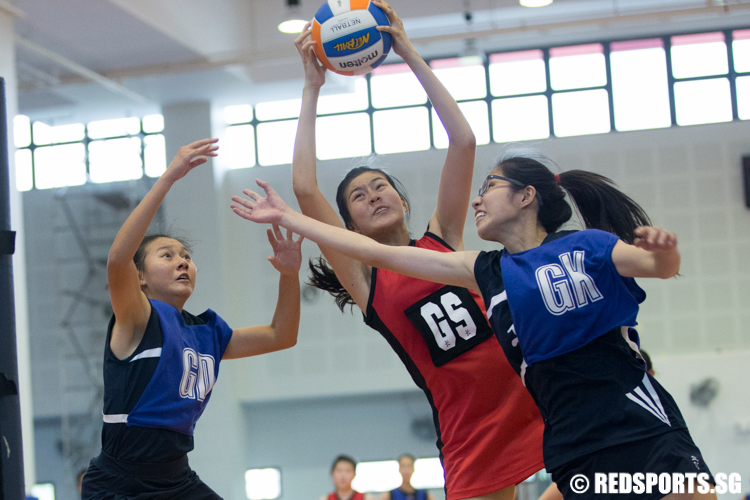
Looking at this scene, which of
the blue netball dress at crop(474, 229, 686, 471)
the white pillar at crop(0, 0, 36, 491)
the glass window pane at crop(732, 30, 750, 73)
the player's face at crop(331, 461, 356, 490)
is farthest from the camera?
the glass window pane at crop(732, 30, 750, 73)

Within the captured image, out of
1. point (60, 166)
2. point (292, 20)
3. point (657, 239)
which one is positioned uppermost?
point (292, 20)

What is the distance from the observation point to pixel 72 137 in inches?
427

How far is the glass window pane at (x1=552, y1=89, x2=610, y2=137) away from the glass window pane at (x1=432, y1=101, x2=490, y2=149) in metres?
1.11

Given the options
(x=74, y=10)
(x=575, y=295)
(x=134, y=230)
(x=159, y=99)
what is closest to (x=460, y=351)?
(x=575, y=295)

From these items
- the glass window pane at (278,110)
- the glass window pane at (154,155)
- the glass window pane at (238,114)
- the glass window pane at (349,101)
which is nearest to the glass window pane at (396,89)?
the glass window pane at (349,101)

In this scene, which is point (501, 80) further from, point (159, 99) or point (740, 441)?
point (740, 441)

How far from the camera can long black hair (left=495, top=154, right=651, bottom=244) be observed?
2420 millimetres

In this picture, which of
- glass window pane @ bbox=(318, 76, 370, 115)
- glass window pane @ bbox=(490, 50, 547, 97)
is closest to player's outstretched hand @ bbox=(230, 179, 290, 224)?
glass window pane @ bbox=(318, 76, 370, 115)

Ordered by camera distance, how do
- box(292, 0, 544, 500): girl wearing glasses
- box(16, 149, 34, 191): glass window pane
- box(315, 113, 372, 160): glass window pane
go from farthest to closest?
box(315, 113, 372, 160): glass window pane → box(16, 149, 34, 191): glass window pane → box(292, 0, 544, 500): girl wearing glasses

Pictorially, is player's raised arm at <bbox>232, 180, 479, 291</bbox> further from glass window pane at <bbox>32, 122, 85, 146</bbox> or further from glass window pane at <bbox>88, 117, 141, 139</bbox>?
glass window pane at <bbox>88, 117, 141, 139</bbox>

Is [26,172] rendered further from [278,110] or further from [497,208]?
[497,208]

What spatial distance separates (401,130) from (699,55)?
16.4 ft

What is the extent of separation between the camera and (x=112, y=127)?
1159 centimetres

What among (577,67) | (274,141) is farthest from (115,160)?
(577,67)
